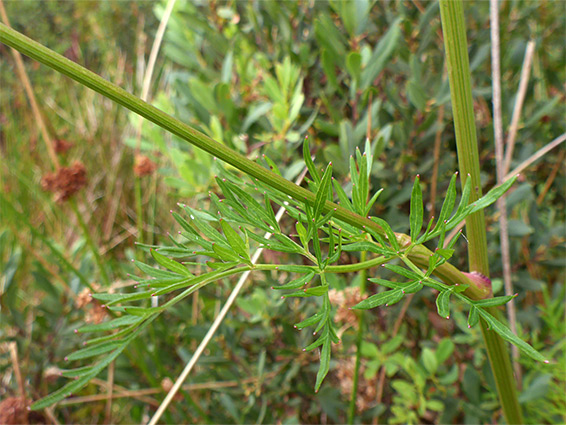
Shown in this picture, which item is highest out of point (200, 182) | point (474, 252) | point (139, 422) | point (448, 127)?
point (448, 127)

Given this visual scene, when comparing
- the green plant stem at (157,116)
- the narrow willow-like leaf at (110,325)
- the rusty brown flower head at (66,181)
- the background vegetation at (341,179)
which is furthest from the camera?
the rusty brown flower head at (66,181)

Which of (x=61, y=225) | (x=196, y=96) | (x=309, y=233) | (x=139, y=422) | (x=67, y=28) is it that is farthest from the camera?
(x=67, y=28)

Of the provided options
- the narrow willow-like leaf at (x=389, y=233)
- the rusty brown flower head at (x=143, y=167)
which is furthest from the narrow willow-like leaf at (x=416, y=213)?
the rusty brown flower head at (x=143, y=167)

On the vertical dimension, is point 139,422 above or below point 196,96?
below

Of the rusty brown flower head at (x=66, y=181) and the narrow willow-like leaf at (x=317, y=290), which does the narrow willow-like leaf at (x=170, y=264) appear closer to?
the narrow willow-like leaf at (x=317, y=290)

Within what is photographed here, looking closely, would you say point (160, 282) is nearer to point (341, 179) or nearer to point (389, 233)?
point (389, 233)

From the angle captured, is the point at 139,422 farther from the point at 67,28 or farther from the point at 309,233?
the point at 67,28

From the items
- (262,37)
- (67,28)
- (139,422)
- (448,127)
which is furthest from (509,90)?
(67,28)
